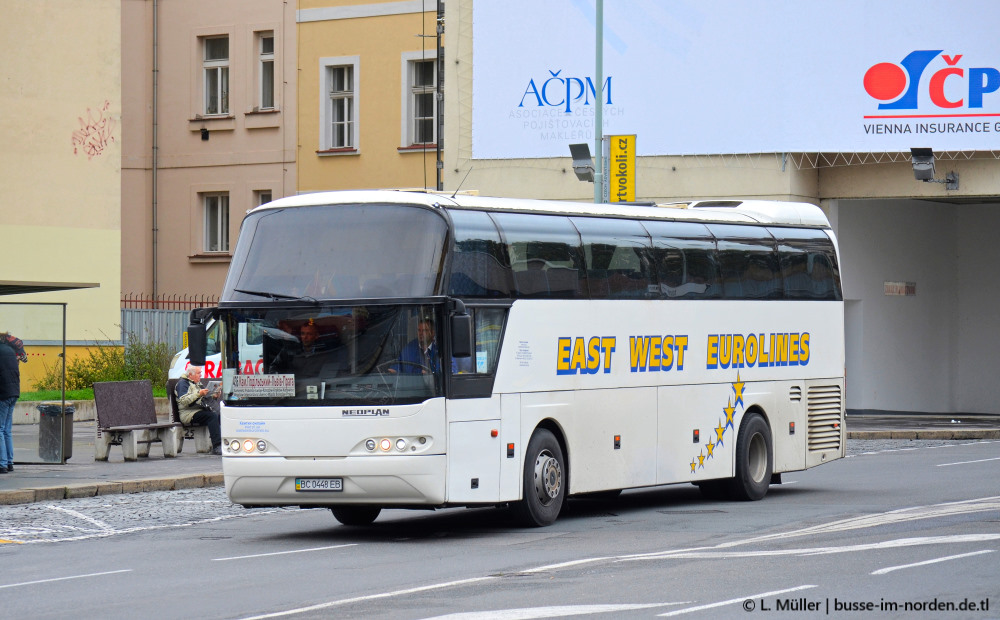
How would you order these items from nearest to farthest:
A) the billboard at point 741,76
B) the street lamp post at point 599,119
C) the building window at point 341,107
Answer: the street lamp post at point 599,119 → the billboard at point 741,76 → the building window at point 341,107

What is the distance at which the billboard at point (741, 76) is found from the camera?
31922 mm

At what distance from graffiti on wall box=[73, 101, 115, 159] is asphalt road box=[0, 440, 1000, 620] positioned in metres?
17.7

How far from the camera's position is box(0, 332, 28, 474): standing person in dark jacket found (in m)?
21.1

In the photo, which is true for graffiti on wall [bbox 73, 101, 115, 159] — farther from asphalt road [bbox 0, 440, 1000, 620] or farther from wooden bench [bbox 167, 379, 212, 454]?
asphalt road [bbox 0, 440, 1000, 620]

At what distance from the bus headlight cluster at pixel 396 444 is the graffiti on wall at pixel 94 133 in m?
23.3

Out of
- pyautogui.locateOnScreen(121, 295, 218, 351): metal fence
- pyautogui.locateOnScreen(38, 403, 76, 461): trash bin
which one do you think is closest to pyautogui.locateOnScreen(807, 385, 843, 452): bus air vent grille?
pyautogui.locateOnScreen(38, 403, 76, 461): trash bin

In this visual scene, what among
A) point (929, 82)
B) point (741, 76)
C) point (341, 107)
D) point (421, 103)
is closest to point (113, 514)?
point (741, 76)

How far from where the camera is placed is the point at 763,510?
56.2 feet

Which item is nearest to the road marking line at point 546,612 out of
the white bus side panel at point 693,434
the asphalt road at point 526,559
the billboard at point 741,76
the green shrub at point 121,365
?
the asphalt road at point 526,559

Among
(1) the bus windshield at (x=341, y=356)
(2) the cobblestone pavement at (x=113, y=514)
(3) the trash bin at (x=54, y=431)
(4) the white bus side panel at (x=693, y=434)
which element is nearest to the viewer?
(1) the bus windshield at (x=341, y=356)

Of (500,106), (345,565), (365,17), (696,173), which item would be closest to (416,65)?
(365,17)

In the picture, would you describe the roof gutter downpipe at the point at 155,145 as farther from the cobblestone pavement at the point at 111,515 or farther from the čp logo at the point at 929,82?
the cobblestone pavement at the point at 111,515

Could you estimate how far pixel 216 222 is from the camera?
45.0 meters

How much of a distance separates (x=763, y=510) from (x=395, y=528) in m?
3.93
